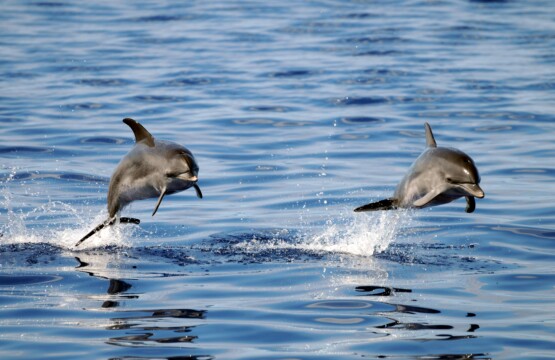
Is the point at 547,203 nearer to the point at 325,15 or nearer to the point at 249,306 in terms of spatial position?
the point at 249,306

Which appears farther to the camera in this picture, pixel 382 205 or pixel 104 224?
pixel 104 224

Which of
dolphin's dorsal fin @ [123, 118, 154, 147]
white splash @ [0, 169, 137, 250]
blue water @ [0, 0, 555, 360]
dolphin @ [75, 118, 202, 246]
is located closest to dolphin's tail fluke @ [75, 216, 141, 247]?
dolphin @ [75, 118, 202, 246]

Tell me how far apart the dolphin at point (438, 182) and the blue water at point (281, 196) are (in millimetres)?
674

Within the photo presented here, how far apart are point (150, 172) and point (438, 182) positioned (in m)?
2.38

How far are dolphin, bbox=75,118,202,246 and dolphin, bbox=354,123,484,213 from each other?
151 centimetres

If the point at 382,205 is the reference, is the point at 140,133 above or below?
above

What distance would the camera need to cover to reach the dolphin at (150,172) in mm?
8477

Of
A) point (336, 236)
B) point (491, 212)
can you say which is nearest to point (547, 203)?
point (491, 212)

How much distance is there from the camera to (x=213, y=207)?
12164 mm

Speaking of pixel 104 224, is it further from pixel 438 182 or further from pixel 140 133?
pixel 438 182

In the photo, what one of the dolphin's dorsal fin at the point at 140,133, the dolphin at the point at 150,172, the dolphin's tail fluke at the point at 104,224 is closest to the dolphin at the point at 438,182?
the dolphin at the point at 150,172

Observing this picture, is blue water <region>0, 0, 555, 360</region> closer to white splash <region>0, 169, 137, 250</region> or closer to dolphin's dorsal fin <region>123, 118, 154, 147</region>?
white splash <region>0, 169, 137, 250</region>

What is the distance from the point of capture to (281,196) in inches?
502

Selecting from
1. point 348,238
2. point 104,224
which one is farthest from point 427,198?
point 104,224
